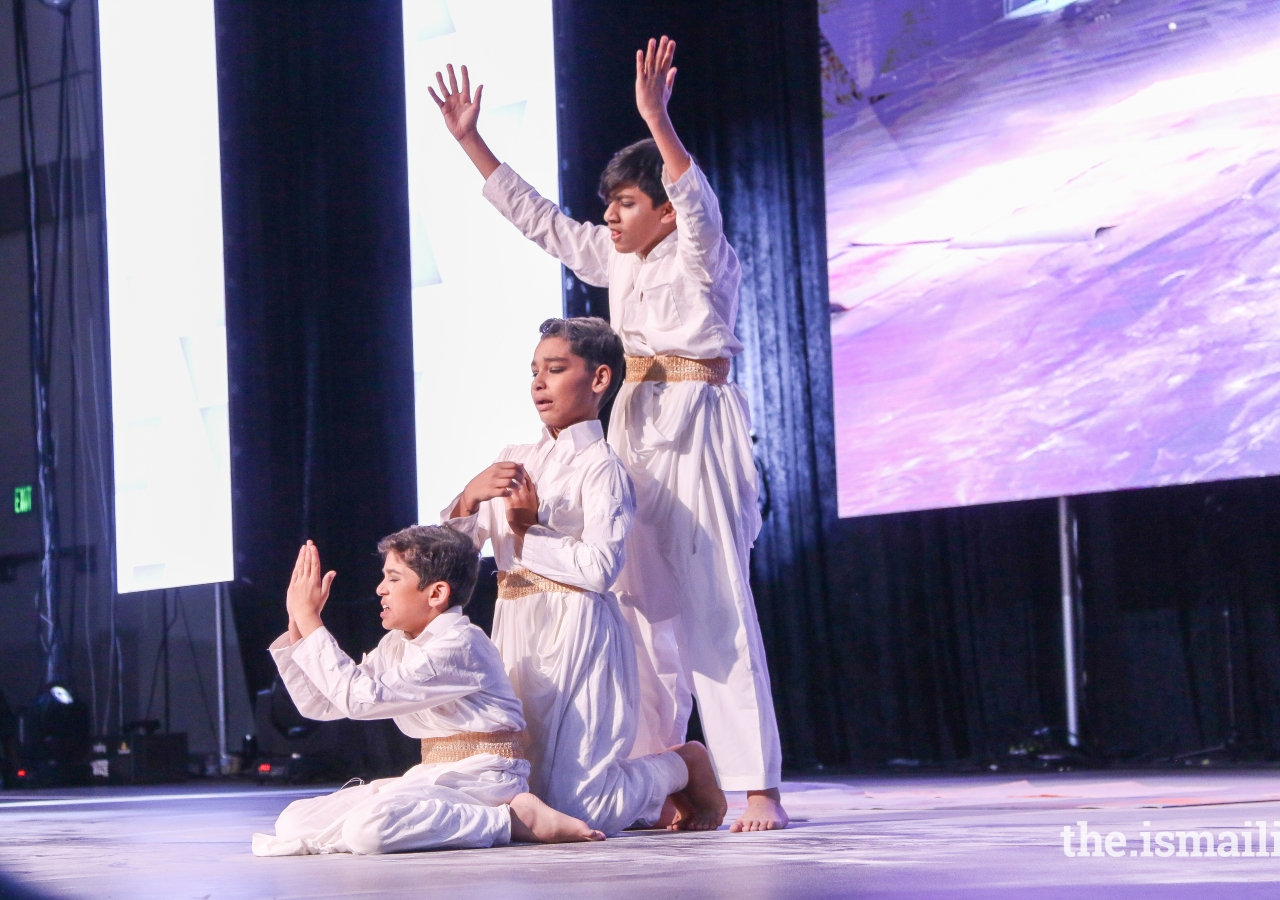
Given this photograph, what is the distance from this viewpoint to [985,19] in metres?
4.12

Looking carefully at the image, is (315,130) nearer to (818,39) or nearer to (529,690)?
(818,39)

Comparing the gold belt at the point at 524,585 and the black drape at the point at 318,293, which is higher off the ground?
the black drape at the point at 318,293

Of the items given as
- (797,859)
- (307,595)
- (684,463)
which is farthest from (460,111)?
(797,859)

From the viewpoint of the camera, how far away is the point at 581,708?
90.7 inches

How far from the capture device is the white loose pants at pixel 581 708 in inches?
89.9

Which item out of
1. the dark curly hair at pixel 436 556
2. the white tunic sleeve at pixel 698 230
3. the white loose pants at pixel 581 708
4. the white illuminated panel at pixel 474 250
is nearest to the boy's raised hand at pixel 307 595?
the dark curly hair at pixel 436 556

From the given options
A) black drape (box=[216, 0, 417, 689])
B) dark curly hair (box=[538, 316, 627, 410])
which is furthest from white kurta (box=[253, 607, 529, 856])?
black drape (box=[216, 0, 417, 689])

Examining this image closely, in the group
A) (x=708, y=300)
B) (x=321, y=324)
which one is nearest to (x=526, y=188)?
(x=708, y=300)

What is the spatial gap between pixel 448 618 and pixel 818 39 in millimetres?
2973

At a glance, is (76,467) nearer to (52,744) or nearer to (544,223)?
(52,744)

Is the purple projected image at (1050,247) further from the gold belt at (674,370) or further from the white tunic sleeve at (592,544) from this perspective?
the white tunic sleeve at (592,544)

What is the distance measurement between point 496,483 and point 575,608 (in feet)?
0.78

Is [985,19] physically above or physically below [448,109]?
above

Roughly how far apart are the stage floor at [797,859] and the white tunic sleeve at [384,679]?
0.71 feet
